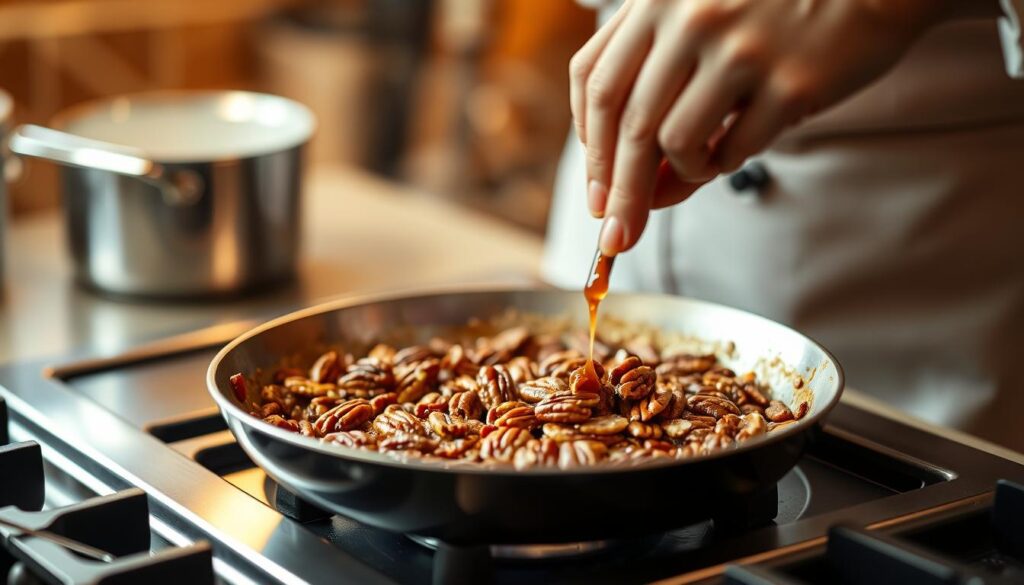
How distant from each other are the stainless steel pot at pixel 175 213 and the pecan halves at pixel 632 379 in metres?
0.60

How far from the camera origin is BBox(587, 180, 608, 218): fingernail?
0.83 meters

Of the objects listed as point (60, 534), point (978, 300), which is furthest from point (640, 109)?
point (978, 300)

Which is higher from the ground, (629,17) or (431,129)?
(629,17)

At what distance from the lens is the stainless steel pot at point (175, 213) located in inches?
50.4

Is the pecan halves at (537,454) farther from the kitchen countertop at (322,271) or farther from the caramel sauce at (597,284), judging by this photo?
the kitchen countertop at (322,271)

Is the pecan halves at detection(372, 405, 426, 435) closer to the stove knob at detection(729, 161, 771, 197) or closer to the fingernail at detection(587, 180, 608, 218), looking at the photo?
the fingernail at detection(587, 180, 608, 218)

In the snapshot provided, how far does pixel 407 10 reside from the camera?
3.42 m

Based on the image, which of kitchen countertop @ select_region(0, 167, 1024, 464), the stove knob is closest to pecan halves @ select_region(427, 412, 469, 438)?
kitchen countertop @ select_region(0, 167, 1024, 464)

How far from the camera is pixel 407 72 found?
345cm

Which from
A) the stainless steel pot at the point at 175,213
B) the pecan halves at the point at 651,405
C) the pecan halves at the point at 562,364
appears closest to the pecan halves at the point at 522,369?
the pecan halves at the point at 562,364

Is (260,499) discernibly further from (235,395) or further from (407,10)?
(407,10)

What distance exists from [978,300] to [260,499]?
0.74m

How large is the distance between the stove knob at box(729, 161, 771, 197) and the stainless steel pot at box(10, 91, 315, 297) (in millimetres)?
490

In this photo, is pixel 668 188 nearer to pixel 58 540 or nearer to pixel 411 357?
pixel 411 357
